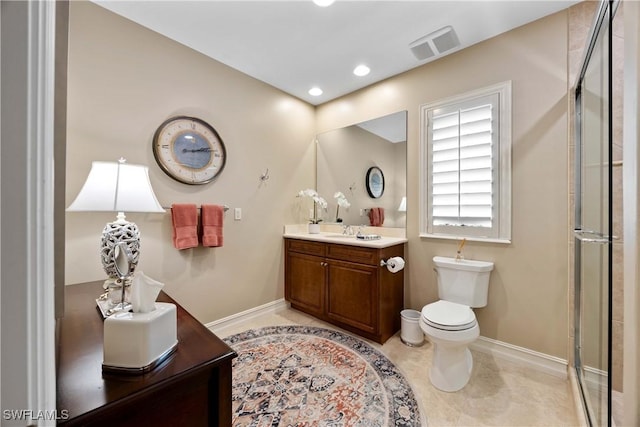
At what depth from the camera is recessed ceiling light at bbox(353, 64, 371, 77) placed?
8.27ft

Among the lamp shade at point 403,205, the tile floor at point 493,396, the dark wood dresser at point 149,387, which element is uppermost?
the lamp shade at point 403,205

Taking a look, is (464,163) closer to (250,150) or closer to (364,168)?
(364,168)

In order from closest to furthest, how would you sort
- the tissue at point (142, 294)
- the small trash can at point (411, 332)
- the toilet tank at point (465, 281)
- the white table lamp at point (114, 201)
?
1. the tissue at point (142, 294)
2. the white table lamp at point (114, 201)
3. the toilet tank at point (465, 281)
4. the small trash can at point (411, 332)

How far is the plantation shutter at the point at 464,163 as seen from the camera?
210cm

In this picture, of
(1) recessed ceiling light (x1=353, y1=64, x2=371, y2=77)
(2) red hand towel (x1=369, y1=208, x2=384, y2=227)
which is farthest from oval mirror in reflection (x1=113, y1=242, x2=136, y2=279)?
(1) recessed ceiling light (x1=353, y1=64, x2=371, y2=77)

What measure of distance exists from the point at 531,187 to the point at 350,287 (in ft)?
5.31

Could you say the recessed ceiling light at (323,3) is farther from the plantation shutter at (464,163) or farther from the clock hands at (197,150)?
the clock hands at (197,150)

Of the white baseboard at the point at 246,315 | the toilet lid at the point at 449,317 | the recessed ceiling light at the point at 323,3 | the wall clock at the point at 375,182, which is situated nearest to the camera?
the toilet lid at the point at 449,317

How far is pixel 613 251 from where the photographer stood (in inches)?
43.3

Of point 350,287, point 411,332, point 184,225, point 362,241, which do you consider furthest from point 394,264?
point 184,225

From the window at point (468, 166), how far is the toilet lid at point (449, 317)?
0.66 metres

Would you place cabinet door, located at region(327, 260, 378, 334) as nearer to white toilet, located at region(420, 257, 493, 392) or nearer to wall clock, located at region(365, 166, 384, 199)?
white toilet, located at region(420, 257, 493, 392)

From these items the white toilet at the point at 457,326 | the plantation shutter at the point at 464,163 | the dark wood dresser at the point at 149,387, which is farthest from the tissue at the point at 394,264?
the dark wood dresser at the point at 149,387

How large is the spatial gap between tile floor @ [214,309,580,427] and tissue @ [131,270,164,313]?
1.55 meters
